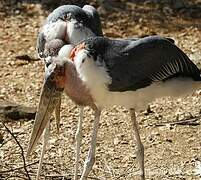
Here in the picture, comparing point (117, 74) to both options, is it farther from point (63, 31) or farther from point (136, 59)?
point (63, 31)

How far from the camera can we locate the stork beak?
3.85 m

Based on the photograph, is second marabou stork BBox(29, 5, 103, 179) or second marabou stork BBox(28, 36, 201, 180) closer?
second marabou stork BBox(28, 36, 201, 180)

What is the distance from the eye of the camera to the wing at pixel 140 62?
365 centimetres

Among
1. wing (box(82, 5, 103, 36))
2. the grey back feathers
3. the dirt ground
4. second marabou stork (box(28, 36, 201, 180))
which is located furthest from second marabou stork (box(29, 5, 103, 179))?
the dirt ground

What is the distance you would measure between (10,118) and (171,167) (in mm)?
1483

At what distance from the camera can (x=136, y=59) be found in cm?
371

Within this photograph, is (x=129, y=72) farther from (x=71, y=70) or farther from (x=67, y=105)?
(x=67, y=105)

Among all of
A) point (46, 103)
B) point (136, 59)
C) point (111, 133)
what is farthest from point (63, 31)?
point (111, 133)

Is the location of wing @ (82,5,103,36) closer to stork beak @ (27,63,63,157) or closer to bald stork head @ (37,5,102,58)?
bald stork head @ (37,5,102,58)

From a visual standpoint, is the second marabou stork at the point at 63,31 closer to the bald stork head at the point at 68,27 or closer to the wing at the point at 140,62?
the bald stork head at the point at 68,27

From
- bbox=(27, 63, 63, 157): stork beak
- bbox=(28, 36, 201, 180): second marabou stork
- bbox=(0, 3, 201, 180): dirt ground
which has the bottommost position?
bbox=(0, 3, 201, 180): dirt ground

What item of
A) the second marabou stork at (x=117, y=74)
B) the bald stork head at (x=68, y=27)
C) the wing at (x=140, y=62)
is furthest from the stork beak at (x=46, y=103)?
the wing at (x=140, y=62)

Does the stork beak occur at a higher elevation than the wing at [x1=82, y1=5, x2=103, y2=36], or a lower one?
lower

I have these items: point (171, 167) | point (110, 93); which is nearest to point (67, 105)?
point (171, 167)
